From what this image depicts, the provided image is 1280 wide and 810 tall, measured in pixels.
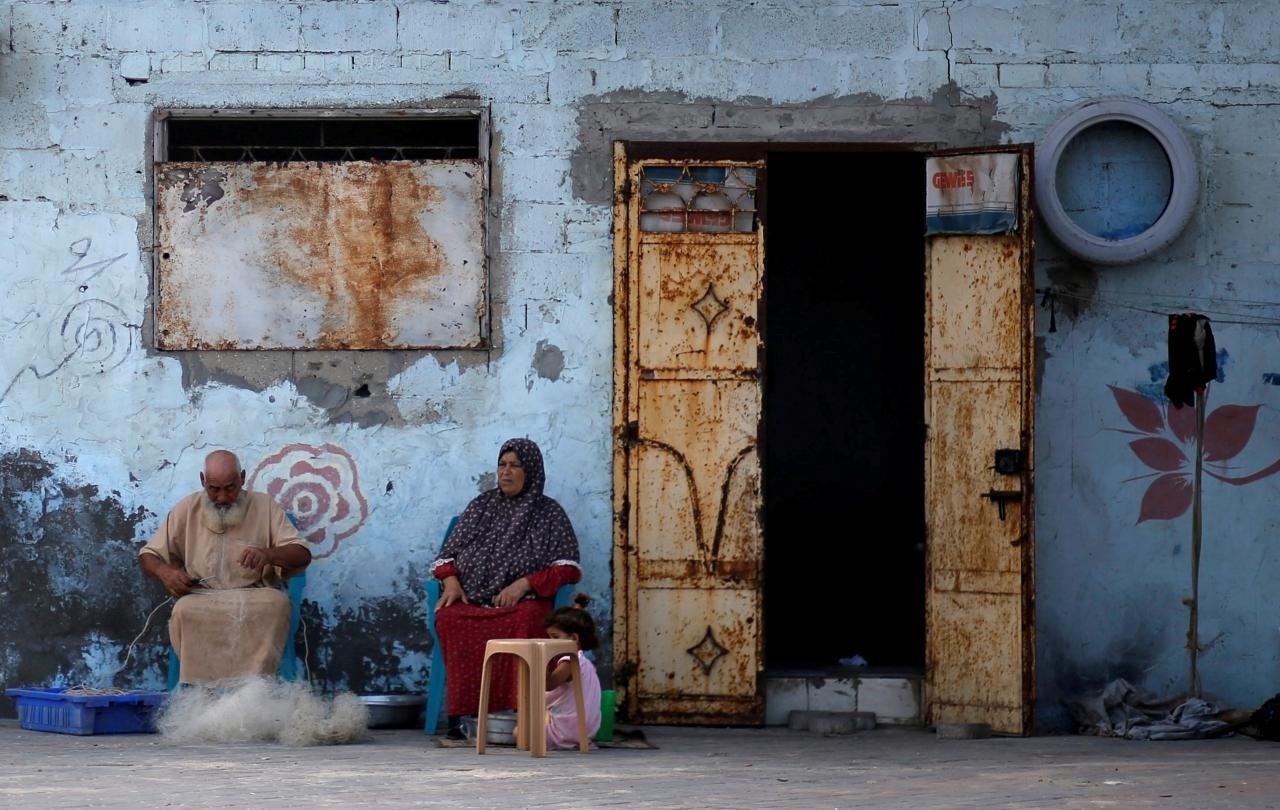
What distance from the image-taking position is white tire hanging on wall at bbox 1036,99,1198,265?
328 inches

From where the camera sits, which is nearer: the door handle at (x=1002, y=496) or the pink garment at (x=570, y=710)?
the pink garment at (x=570, y=710)

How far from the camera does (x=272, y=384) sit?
333 inches

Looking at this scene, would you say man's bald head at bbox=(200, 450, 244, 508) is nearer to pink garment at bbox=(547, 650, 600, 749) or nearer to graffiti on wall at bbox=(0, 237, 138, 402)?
graffiti on wall at bbox=(0, 237, 138, 402)

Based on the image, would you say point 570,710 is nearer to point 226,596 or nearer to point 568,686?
point 568,686

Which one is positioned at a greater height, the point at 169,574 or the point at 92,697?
the point at 169,574

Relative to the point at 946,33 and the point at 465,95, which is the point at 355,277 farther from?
the point at 946,33

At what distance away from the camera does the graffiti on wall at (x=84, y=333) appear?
27.8 feet

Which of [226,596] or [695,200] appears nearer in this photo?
[226,596]

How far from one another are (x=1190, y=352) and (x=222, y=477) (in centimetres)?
407

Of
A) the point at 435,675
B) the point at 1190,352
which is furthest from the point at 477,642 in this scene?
the point at 1190,352

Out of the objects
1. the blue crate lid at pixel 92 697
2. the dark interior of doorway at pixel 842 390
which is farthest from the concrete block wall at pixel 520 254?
the dark interior of doorway at pixel 842 390

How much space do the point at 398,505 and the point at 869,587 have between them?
Result: 12.8ft

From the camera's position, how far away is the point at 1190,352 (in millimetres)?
8219

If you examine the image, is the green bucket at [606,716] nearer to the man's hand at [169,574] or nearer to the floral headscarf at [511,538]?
the floral headscarf at [511,538]
